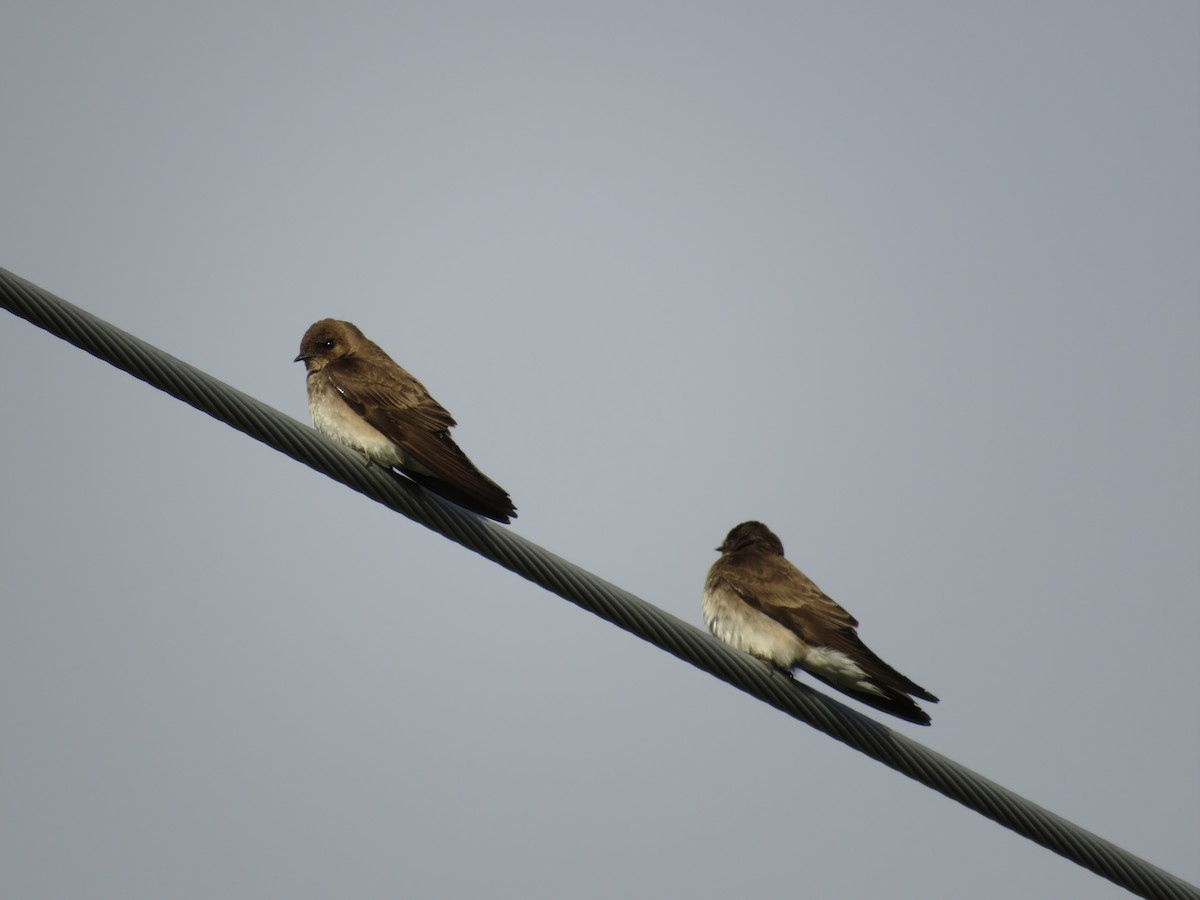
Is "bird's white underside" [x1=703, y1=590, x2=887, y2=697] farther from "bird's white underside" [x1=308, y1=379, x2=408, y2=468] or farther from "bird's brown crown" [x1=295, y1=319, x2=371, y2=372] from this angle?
"bird's brown crown" [x1=295, y1=319, x2=371, y2=372]

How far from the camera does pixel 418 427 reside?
855cm

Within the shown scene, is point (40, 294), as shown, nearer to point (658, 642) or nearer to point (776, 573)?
point (658, 642)

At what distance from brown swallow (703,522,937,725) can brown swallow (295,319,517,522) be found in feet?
7.60

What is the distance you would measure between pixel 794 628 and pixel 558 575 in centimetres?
334

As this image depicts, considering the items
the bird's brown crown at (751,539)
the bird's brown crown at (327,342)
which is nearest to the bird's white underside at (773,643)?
the bird's brown crown at (751,539)

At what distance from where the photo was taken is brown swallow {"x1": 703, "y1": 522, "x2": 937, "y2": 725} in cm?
870

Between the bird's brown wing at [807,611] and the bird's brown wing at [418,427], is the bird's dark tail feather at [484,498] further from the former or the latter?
the bird's brown wing at [807,611]

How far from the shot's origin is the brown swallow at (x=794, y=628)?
8703mm

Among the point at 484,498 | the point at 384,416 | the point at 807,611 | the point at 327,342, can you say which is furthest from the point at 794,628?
the point at 327,342

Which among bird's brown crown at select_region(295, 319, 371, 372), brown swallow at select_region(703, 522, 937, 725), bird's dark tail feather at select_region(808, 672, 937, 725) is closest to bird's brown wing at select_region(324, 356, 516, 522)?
bird's brown crown at select_region(295, 319, 371, 372)

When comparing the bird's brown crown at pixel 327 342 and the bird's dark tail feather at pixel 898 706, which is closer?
the bird's dark tail feather at pixel 898 706

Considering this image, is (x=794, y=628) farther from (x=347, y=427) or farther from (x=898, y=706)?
(x=347, y=427)

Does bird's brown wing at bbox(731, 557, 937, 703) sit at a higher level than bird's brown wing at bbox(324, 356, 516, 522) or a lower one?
higher

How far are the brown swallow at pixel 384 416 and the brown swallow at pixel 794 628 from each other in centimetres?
232
